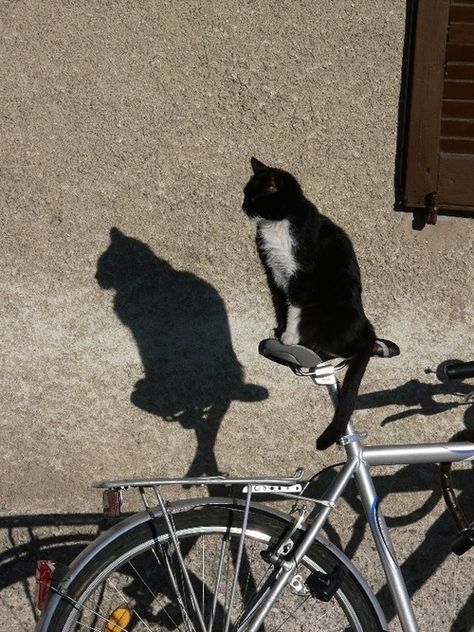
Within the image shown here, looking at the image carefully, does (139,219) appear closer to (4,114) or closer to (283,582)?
(4,114)

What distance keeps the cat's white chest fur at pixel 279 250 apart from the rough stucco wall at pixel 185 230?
52 cm

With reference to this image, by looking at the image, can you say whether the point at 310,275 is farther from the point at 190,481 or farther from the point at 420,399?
the point at 420,399

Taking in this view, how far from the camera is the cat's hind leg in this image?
220cm

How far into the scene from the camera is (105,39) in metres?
2.72

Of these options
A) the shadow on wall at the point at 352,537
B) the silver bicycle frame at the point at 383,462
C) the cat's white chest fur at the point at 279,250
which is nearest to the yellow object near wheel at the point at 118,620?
the shadow on wall at the point at 352,537

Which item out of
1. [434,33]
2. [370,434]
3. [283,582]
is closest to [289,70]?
[434,33]

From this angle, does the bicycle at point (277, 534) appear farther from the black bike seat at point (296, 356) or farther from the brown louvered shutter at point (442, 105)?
the brown louvered shutter at point (442, 105)

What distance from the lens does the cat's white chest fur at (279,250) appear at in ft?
7.11

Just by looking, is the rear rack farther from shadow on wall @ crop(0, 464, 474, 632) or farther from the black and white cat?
shadow on wall @ crop(0, 464, 474, 632)

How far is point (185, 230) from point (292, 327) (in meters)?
0.69

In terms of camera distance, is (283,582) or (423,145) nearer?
(283,582)

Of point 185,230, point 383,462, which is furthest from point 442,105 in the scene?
point 383,462

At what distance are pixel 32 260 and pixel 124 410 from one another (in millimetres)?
593

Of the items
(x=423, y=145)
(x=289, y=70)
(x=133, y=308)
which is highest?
(x=289, y=70)
